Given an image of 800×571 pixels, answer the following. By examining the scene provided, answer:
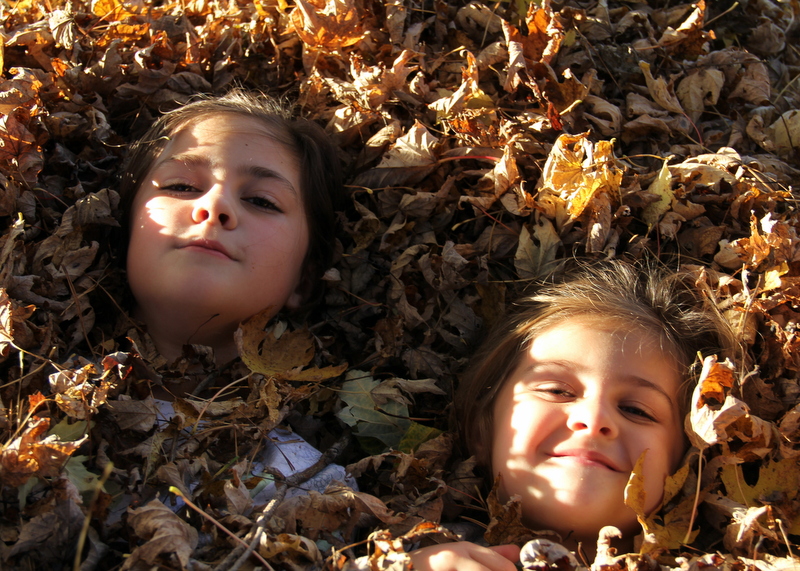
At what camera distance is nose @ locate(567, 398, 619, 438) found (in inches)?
88.0

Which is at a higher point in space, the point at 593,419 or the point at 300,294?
the point at 593,419

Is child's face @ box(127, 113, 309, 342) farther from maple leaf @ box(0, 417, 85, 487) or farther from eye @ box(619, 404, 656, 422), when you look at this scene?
eye @ box(619, 404, 656, 422)

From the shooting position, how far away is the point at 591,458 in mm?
2209

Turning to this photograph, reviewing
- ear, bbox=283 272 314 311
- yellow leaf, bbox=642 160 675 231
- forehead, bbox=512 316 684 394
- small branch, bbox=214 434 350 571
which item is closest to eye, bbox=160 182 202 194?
ear, bbox=283 272 314 311

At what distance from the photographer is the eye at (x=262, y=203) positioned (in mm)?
2881

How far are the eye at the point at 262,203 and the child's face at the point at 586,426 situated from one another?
1.25m

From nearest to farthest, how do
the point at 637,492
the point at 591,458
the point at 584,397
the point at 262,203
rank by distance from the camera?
the point at 637,492 < the point at 591,458 < the point at 584,397 < the point at 262,203

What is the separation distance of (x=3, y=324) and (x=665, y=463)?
2314mm

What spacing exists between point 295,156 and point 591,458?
6.17 ft

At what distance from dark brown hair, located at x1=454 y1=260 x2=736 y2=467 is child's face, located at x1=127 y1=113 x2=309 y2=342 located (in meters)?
0.96

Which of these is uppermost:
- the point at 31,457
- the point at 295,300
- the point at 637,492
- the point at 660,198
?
the point at 660,198

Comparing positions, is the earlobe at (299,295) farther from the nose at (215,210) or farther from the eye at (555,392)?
the eye at (555,392)

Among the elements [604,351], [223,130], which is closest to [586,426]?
[604,351]

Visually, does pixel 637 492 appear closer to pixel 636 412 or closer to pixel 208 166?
pixel 636 412
